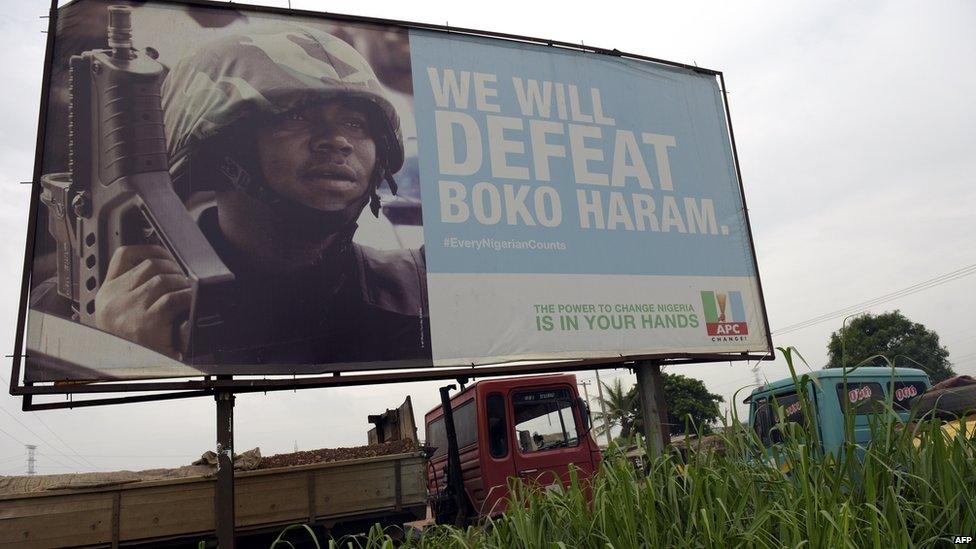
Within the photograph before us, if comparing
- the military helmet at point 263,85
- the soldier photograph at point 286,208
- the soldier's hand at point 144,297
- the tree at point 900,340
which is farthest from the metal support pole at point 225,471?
the tree at point 900,340

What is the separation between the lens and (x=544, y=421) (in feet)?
26.0

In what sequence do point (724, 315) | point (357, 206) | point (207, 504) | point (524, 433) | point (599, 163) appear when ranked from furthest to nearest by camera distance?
point (724, 315) < point (599, 163) < point (524, 433) < point (357, 206) < point (207, 504)

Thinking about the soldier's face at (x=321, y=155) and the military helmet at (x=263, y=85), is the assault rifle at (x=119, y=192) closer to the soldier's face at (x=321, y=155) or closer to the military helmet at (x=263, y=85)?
the military helmet at (x=263, y=85)

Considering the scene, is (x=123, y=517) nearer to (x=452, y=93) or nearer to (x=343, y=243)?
(x=343, y=243)

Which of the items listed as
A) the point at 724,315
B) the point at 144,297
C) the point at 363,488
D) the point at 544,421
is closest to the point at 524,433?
the point at 544,421

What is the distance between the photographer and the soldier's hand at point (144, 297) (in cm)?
645

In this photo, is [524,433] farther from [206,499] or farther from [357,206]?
[206,499]

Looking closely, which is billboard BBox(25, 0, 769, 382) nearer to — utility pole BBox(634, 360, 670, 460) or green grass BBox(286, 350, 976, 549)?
utility pole BBox(634, 360, 670, 460)

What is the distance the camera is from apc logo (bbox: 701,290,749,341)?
8.71 m

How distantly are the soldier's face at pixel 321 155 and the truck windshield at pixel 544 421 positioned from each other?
9.22 feet

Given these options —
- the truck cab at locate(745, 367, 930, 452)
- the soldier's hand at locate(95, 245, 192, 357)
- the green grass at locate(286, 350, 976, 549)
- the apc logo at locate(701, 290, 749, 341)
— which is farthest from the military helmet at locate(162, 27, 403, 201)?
the green grass at locate(286, 350, 976, 549)

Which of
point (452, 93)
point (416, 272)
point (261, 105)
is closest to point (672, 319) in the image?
point (416, 272)

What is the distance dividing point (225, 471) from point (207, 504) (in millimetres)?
467

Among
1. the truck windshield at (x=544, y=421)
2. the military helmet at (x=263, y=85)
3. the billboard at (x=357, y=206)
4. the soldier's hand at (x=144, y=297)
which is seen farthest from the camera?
the truck windshield at (x=544, y=421)
